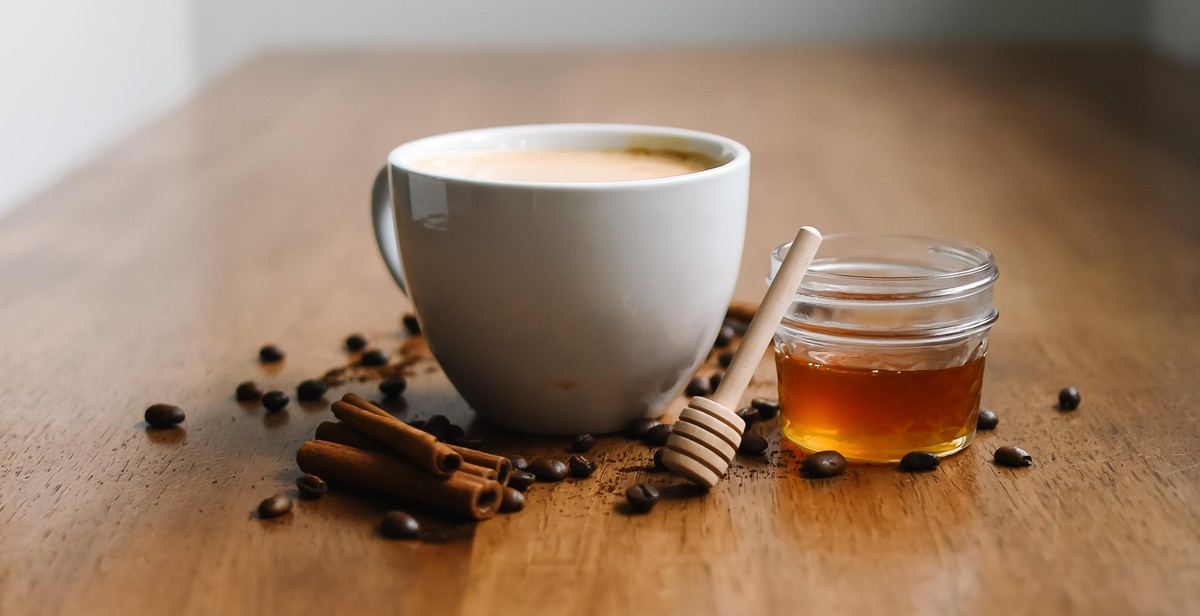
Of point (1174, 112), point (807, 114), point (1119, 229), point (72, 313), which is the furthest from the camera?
point (807, 114)

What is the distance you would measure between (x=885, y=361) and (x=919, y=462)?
100 mm

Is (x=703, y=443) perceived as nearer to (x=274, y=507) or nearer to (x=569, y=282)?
(x=569, y=282)

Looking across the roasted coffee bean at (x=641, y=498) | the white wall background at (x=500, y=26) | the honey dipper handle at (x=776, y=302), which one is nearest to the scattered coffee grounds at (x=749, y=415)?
the honey dipper handle at (x=776, y=302)

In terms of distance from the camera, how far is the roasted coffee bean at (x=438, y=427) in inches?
45.0

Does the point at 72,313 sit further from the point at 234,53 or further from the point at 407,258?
the point at 234,53

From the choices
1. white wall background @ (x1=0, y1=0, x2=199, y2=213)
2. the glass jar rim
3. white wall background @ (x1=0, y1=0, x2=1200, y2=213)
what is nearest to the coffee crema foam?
the glass jar rim

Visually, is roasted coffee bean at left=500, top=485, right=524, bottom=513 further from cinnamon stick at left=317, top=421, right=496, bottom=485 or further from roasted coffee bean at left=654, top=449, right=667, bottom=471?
roasted coffee bean at left=654, top=449, right=667, bottom=471

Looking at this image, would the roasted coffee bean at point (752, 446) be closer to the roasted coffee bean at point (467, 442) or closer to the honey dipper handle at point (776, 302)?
the honey dipper handle at point (776, 302)

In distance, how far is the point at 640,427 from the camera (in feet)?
3.78

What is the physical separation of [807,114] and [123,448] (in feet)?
7.48

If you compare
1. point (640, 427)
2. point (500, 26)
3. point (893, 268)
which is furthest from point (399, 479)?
point (500, 26)

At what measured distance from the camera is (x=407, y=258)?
1.12 m

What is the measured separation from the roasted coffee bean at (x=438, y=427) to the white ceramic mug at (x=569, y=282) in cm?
4

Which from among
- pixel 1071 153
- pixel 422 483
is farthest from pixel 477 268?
pixel 1071 153
